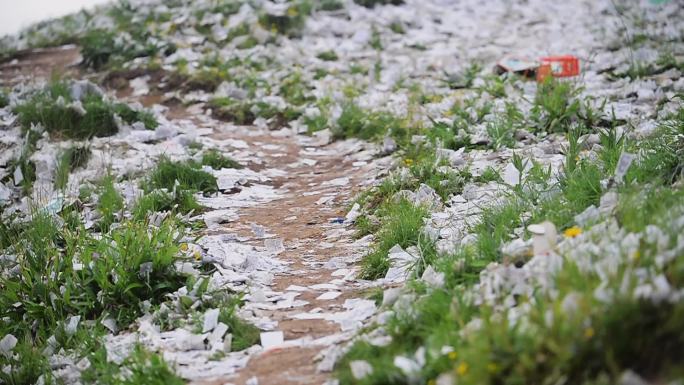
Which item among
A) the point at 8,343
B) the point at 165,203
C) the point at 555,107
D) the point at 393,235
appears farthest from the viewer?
the point at 555,107

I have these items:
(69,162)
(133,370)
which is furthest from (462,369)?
(69,162)

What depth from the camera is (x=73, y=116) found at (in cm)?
788

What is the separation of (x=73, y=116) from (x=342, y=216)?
3878 millimetres

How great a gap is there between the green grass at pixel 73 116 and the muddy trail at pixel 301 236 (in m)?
0.94

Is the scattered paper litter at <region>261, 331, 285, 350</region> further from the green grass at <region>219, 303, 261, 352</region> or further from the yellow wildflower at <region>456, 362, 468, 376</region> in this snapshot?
the yellow wildflower at <region>456, 362, 468, 376</region>

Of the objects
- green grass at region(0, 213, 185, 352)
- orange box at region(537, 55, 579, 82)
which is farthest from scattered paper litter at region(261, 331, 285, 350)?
orange box at region(537, 55, 579, 82)

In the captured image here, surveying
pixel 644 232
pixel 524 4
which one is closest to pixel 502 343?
pixel 644 232

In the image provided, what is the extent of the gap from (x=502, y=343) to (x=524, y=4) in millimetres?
13542

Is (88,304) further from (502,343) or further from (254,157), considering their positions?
(254,157)

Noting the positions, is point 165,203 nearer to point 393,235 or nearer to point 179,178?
point 179,178

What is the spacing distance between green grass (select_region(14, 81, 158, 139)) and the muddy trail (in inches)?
36.8

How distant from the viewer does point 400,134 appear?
729 cm

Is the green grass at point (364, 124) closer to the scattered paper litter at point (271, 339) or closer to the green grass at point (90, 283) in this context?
the green grass at point (90, 283)

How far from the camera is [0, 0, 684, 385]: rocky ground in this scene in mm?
2838
